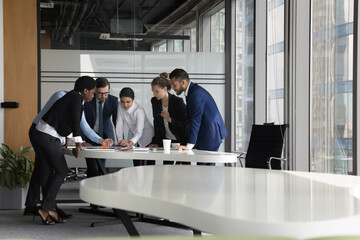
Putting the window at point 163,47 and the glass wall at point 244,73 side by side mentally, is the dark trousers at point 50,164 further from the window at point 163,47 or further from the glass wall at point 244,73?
the glass wall at point 244,73

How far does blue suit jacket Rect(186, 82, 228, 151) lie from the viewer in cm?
602

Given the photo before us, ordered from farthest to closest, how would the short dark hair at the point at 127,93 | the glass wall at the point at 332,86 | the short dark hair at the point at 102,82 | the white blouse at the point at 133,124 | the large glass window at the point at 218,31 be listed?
the large glass window at the point at 218,31 → the short dark hair at the point at 127,93 → the short dark hair at the point at 102,82 → the white blouse at the point at 133,124 → the glass wall at the point at 332,86

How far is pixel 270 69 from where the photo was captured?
7.80 meters

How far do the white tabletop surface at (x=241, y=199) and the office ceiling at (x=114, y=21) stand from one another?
5384mm

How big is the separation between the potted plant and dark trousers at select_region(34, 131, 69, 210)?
43.2 inches

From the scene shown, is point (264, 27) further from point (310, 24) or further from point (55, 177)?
point (55, 177)

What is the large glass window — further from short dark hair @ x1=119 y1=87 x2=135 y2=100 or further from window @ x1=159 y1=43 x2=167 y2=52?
short dark hair @ x1=119 y1=87 x2=135 y2=100

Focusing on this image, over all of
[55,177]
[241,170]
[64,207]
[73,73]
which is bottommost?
[64,207]

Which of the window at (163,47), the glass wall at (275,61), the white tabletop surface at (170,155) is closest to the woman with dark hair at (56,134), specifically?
the white tabletop surface at (170,155)

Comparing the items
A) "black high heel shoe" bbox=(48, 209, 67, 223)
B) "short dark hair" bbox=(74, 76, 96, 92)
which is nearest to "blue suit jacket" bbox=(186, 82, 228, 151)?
"short dark hair" bbox=(74, 76, 96, 92)

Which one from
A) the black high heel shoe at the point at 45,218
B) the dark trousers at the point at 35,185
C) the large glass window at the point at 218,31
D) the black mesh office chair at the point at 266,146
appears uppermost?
the large glass window at the point at 218,31

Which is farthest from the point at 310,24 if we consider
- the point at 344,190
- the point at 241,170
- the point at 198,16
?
the point at 344,190

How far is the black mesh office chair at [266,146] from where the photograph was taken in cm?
632

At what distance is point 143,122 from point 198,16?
1.83 m
